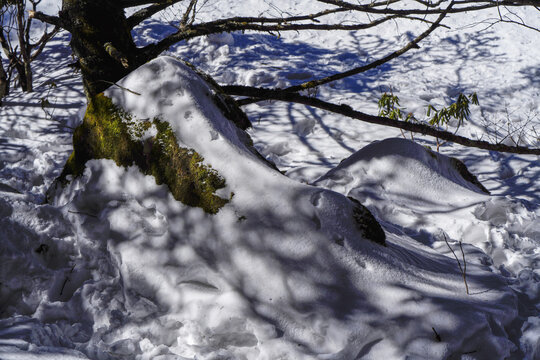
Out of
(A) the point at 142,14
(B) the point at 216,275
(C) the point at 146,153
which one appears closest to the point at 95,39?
A: (A) the point at 142,14

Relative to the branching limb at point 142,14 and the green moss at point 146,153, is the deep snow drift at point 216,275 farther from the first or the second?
the branching limb at point 142,14

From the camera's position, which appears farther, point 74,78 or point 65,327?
point 74,78

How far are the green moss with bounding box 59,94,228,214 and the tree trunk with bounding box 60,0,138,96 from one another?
0.87ft

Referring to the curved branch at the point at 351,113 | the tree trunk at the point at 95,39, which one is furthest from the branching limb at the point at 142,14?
the curved branch at the point at 351,113

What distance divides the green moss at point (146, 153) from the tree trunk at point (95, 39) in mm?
265

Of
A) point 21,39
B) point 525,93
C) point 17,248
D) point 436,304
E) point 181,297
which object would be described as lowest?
point 525,93

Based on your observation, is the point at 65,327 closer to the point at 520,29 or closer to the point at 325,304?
the point at 325,304

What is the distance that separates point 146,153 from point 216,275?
2.31 ft

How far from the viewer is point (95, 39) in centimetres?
228

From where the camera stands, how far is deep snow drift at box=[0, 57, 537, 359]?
4.89 feet

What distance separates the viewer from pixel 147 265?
70.1 inches

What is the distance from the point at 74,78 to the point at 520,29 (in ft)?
27.7

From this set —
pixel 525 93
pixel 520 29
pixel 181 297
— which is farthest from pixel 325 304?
pixel 520 29

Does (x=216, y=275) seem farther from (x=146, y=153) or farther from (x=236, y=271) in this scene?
(x=146, y=153)
